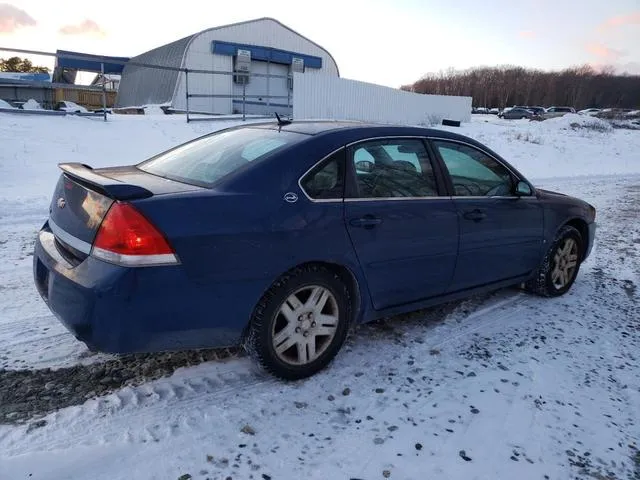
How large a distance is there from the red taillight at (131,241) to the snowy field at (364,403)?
85cm

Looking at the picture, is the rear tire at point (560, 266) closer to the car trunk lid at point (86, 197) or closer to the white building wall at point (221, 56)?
the car trunk lid at point (86, 197)

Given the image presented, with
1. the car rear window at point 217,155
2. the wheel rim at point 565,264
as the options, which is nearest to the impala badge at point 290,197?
the car rear window at point 217,155

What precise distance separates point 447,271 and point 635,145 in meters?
24.5

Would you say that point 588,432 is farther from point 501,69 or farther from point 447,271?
point 501,69

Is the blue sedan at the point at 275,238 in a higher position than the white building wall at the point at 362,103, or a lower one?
lower

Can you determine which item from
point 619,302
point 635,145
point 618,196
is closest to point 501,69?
point 635,145

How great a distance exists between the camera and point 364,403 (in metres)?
2.89

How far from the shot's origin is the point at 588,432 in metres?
2.72

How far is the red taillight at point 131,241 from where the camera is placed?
2.48 metres

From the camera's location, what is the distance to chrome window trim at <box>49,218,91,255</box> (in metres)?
2.62

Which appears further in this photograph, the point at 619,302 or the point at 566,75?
the point at 566,75

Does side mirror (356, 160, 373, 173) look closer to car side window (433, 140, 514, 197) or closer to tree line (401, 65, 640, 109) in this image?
car side window (433, 140, 514, 197)

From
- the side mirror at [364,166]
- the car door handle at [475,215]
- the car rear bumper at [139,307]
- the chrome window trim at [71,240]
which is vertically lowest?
the car rear bumper at [139,307]

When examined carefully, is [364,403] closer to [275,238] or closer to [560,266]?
[275,238]
